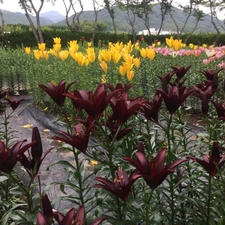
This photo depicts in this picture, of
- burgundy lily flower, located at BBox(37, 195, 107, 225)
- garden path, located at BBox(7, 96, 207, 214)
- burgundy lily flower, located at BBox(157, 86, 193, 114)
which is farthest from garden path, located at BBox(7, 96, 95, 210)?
burgundy lily flower, located at BBox(157, 86, 193, 114)

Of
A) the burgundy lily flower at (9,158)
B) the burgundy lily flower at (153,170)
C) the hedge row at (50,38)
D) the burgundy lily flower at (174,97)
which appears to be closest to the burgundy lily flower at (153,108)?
the burgundy lily flower at (174,97)

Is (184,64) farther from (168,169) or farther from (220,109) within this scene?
(168,169)

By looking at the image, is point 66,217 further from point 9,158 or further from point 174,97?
point 174,97

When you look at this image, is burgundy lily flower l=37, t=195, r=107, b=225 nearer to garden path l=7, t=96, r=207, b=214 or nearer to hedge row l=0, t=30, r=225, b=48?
garden path l=7, t=96, r=207, b=214

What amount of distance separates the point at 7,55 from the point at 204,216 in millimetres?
7553

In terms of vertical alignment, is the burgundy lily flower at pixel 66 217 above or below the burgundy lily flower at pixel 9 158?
below

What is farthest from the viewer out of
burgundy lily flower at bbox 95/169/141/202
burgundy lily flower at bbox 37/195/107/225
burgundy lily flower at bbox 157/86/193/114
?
burgundy lily flower at bbox 157/86/193/114

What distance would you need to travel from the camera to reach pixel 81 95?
1035 mm

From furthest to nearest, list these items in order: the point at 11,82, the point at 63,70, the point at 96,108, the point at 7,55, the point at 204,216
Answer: the point at 7,55 → the point at 11,82 → the point at 63,70 → the point at 204,216 → the point at 96,108

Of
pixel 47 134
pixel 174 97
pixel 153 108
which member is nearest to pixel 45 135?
pixel 47 134

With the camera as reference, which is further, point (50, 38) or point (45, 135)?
point (50, 38)

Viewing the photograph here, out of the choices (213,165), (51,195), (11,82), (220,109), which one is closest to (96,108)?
(213,165)

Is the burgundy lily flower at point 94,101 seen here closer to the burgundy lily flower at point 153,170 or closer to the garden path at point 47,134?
the burgundy lily flower at point 153,170

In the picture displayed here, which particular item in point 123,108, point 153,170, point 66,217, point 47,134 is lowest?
point 47,134
